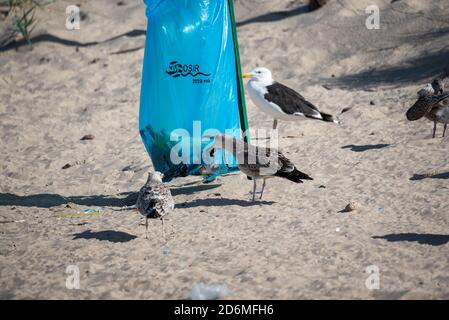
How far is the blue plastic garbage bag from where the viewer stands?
22.9ft

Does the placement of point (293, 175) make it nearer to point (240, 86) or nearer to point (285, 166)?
point (285, 166)

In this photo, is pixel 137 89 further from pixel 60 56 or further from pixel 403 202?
pixel 403 202

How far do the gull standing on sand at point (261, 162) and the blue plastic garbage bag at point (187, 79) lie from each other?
53cm

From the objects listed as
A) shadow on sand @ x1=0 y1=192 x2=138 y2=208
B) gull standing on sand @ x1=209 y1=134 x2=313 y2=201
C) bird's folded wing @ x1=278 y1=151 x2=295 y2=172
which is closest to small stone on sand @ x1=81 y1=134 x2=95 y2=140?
shadow on sand @ x1=0 y1=192 x2=138 y2=208

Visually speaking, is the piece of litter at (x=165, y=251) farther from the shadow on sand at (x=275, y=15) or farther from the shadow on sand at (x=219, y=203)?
the shadow on sand at (x=275, y=15)

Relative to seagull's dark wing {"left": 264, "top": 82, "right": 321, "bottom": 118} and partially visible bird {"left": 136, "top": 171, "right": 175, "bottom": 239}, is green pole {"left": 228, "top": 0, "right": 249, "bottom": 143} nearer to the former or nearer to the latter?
seagull's dark wing {"left": 264, "top": 82, "right": 321, "bottom": 118}

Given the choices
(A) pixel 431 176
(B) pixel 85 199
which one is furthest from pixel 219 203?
(A) pixel 431 176

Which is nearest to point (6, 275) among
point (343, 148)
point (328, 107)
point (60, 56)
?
point (343, 148)

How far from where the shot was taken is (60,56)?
40.3ft

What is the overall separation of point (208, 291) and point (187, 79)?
2.97 meters

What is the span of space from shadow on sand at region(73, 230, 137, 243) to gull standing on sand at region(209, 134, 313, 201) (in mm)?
1395

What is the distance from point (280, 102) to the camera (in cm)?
780

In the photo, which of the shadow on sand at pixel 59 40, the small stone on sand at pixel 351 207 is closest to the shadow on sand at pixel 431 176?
the small stone on sand at pixel 351 207

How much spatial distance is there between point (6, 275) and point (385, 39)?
25.4ft
